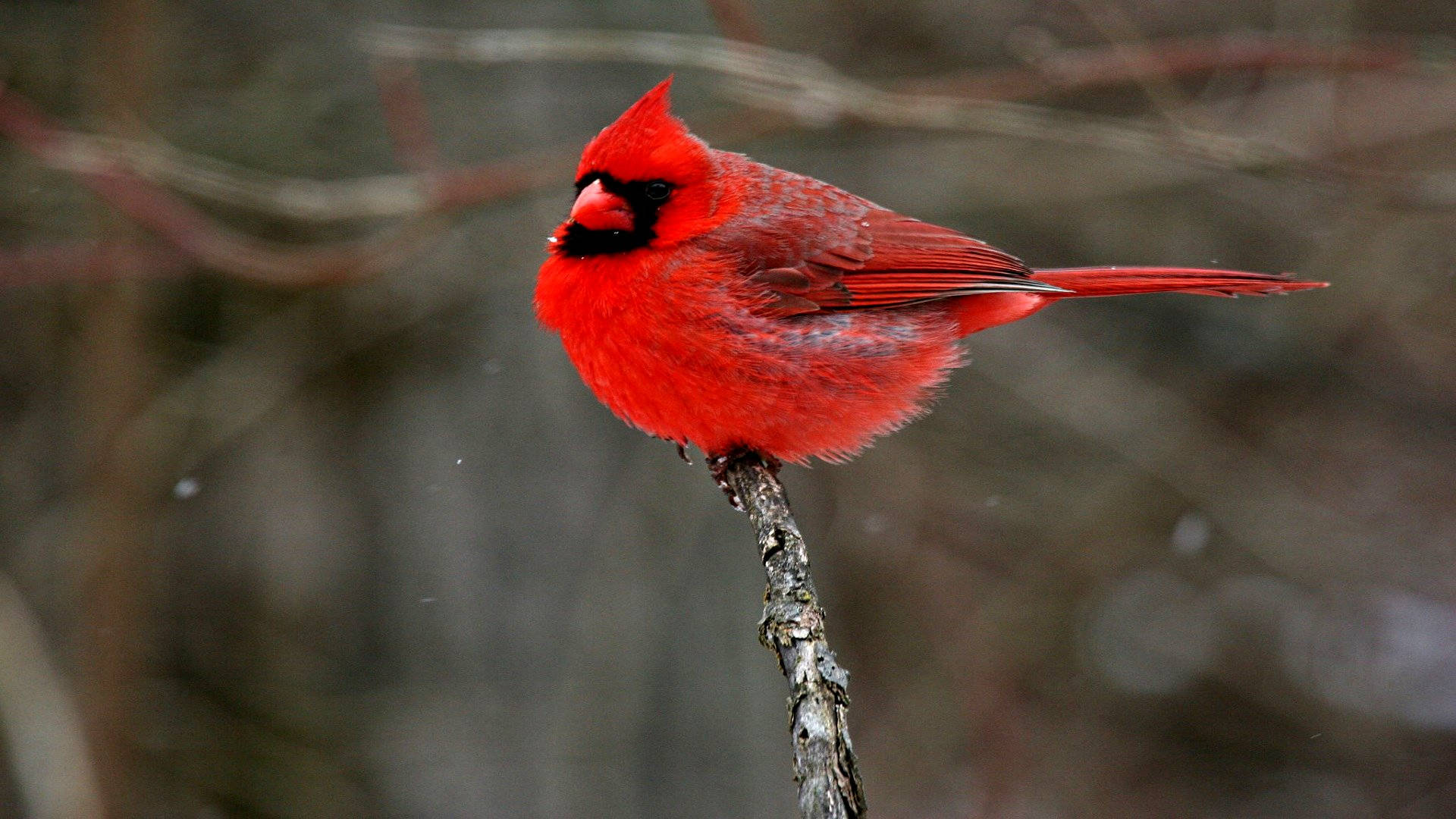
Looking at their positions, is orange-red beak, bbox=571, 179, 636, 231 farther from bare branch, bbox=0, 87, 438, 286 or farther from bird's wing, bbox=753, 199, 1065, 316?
bare branch, bbox=0, 87, 438, 286

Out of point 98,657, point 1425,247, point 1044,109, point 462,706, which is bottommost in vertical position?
point 462,706

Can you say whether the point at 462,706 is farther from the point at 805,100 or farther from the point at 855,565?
the point at 805,100

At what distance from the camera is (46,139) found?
4094 millimetres

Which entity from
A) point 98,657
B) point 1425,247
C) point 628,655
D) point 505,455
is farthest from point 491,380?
point 1425,247

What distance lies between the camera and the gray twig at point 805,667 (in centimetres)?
210

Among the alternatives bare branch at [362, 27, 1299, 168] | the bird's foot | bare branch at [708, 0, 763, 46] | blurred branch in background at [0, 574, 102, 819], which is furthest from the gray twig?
blurred branch in background at [0, 574, 102, 819]

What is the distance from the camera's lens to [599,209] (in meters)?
3.27

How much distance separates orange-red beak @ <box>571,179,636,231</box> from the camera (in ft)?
10.7

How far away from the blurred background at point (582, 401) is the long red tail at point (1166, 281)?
2.88ft

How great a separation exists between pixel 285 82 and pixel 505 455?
66.5 inches

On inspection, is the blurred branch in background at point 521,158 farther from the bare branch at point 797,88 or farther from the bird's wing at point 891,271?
the bird's wing at point 891,271

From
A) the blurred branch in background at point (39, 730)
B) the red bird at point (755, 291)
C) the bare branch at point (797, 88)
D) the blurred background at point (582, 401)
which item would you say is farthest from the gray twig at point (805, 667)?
the blurred branch in background at point (39, 730)

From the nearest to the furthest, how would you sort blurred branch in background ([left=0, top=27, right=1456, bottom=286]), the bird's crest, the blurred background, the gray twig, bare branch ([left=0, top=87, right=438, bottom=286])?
the gray twig, the bird's crest, bare branch ([left=0, top=87, right=438, bottom=286]), blurred branch in background ([left=0, top=27, right=1456, bottom=286]), the blurred background

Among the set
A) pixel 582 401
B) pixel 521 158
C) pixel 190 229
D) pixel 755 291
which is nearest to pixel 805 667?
pixel 755 291
